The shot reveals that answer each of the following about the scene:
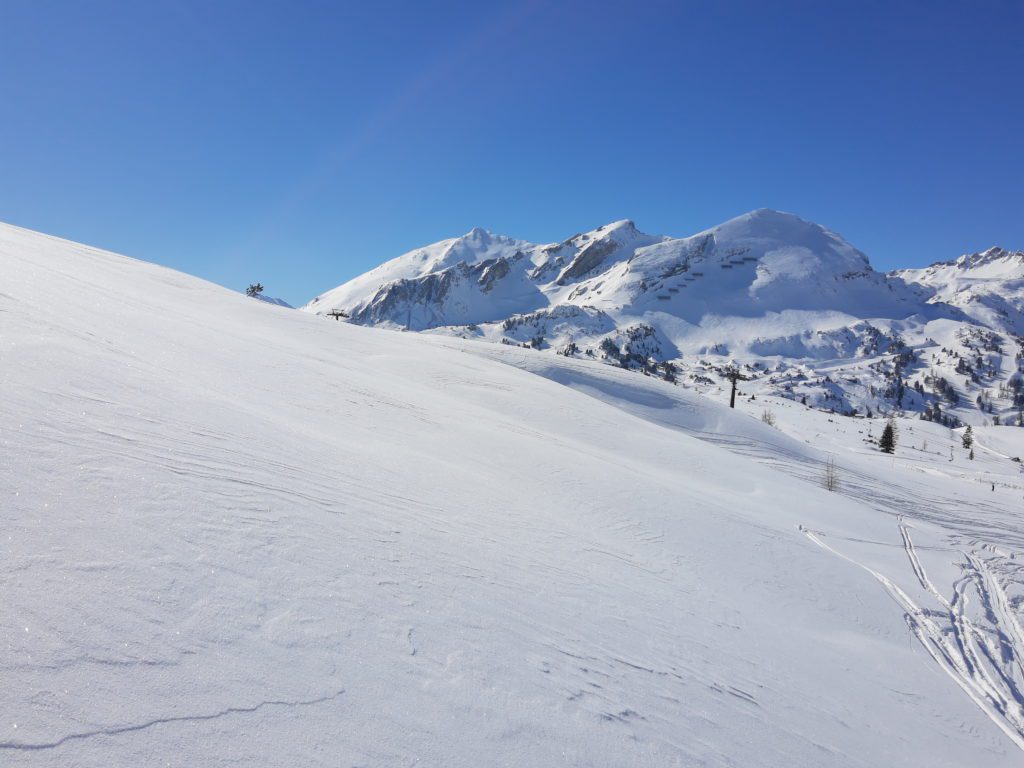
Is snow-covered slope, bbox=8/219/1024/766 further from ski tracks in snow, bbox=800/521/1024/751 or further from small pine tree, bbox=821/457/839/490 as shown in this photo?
small pine tree, bbox=821/457/839/490

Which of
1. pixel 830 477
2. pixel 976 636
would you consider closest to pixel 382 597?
pixel 976 636

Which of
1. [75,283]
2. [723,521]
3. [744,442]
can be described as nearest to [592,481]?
[723,521]

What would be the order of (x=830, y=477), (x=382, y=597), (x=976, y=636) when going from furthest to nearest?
(x=830, y=477) → (x=976, y=636) → (x=382, y=597)

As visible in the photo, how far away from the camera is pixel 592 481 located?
34.1 ft

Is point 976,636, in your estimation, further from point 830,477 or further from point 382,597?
point 830,477

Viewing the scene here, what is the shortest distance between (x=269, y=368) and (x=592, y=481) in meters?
7.18

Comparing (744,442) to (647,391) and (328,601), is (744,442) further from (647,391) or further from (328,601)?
(328,601)

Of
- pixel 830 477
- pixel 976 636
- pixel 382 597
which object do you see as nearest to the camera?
pixel 382 597

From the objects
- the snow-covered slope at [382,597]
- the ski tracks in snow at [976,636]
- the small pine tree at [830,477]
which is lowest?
the ski tracks in snow at [976,636]

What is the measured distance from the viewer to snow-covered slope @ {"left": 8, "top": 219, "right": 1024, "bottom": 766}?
2701 mm

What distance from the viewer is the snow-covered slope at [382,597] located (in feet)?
8.86

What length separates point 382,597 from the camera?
13.3 ft

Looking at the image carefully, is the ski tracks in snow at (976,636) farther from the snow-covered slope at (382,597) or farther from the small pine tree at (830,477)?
the small pine tree at (830,477)

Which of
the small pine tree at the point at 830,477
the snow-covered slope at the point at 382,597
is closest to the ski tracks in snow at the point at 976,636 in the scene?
the snow-covered slope at the point at 382,597
